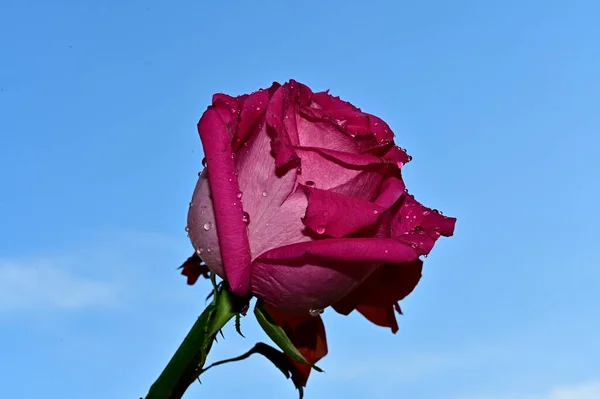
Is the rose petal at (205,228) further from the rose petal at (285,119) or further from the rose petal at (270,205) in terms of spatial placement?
the rose petal at (285,119)

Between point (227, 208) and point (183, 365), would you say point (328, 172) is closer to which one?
point (227, 208)

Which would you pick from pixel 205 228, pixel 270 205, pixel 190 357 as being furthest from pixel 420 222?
pixel 190 357

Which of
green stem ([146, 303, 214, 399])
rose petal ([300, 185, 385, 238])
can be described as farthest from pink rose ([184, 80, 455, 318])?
green stem ([146, 303, 214, 399])

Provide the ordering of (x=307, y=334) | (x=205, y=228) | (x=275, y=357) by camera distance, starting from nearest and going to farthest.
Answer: (x=205, y=228)
(x=275, y=357)
(x=307, y=334)

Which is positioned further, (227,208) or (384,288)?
(384,288)

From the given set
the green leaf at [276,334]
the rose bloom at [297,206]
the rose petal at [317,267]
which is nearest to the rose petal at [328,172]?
the rose bloom at [297,206]

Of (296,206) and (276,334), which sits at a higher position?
(296,206)

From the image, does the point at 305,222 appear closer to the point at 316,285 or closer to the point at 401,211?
the point at 316,285
